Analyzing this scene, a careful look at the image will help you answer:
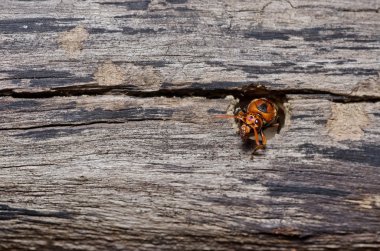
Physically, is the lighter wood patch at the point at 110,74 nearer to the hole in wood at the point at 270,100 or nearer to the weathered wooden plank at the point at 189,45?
the weathered wooden plank at the point at 189,45

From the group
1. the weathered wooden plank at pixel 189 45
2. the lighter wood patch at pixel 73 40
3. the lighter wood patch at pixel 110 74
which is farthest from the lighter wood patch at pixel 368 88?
the lighter wood patch at pixel 73 40

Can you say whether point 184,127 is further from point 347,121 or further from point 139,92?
point 347,121

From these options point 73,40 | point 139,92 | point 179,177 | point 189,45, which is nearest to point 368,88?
point 189,45

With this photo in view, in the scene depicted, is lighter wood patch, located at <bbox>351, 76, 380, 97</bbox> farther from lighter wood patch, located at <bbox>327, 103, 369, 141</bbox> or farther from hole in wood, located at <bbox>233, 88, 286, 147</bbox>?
hole in wood, located at <bbox>233, 88, 286, 147</bbox>

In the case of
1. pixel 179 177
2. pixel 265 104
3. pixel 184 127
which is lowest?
pixel 179 177

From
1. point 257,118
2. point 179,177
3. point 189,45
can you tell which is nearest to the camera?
point 179,177

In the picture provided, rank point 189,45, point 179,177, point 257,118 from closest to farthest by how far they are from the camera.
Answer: point 179,177, point 257,118, point 189,45

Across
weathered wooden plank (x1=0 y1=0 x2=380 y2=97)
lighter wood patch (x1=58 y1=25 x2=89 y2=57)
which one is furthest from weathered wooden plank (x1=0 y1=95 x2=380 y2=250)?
lighter wood patch (x1=58 y1=25 x2=89 y2=57)

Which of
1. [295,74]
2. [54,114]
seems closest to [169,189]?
[54,114]

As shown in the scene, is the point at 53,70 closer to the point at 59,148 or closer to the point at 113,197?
the point at 59,148
